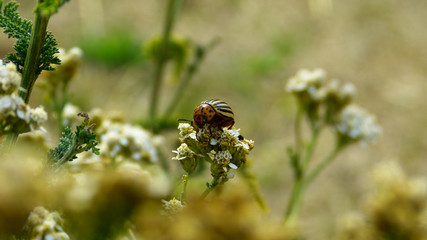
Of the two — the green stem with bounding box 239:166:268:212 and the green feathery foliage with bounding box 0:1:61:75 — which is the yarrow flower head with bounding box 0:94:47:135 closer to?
the green feathery foliage with bounding box 0:1:61:75

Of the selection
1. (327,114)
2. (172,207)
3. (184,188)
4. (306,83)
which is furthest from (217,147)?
(327,114)

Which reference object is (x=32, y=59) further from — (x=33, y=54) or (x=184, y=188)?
(x=184, y=188)

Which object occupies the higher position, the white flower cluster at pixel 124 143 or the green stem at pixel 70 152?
the white flower cluster at pixel 124 143

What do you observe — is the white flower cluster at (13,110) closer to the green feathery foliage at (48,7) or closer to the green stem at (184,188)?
the green feathery foliage at (48,7)

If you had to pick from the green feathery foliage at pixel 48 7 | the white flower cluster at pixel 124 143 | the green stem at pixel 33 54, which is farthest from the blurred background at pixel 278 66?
the green feathery foliage at pixel 48 7

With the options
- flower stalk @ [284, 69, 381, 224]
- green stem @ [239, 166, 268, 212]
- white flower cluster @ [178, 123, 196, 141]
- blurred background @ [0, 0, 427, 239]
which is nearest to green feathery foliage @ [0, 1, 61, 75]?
white flower cluster @ [178, 123, 196, 141]

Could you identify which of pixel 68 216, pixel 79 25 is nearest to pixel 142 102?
pixel 79 25

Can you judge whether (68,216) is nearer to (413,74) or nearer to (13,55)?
(13,55)
